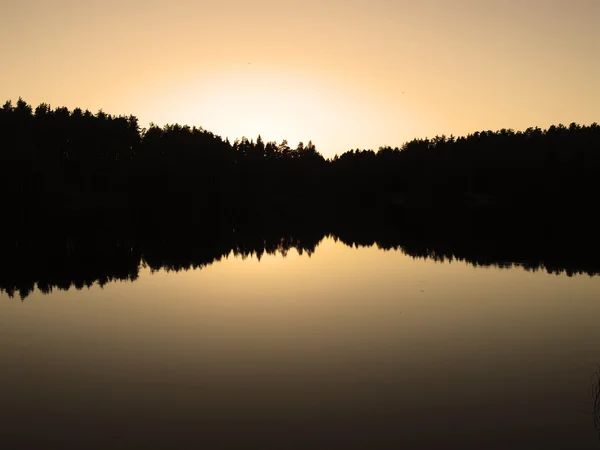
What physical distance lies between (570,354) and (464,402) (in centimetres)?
579

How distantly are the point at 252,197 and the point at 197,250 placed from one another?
98.5 m

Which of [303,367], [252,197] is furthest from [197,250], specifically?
[252,197]

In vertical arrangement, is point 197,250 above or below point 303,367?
above

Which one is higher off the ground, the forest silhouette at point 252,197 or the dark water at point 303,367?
the forest silhouette at point 252,197

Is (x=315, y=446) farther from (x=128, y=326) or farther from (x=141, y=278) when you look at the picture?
(x=141, y=278)

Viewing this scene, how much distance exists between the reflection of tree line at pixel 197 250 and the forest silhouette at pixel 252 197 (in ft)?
→ 0.47

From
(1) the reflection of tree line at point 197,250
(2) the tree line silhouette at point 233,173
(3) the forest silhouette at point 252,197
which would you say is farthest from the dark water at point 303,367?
(2) the tree line silhouette at point 233,173

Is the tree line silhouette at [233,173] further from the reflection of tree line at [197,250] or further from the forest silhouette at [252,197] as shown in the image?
the reflection of tree line at [197,250]

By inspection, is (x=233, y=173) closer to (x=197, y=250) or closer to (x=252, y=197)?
(x=252, y=197)

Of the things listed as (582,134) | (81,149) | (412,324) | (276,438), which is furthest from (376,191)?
(276,438)

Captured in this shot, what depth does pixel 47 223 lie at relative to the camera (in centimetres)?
6575

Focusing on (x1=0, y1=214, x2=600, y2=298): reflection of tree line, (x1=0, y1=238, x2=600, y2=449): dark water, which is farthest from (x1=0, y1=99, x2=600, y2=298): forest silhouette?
(x1=0, y1=238, x2=600, y2=449): dark water

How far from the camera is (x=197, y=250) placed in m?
45.1

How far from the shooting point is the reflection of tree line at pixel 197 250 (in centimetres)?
3167
